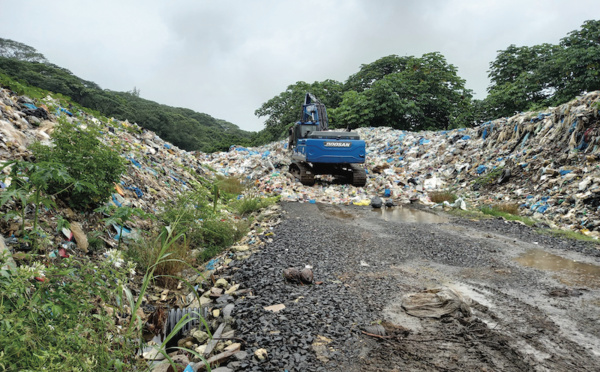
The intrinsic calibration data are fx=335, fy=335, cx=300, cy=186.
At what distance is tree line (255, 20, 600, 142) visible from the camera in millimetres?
16812

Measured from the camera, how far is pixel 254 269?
3.49 meters

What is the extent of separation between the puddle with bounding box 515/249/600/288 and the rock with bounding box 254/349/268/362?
333 cm

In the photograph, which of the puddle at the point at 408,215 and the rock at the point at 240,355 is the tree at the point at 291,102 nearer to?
the puddle at the point at 408,215

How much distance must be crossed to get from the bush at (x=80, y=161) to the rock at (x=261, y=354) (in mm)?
2226

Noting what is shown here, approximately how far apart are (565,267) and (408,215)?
3.86 m

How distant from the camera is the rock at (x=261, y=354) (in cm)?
197

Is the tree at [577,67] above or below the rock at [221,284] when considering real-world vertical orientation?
above

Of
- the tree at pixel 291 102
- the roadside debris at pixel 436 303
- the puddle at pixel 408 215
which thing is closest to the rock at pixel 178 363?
the roadside debris at pixel 436 303

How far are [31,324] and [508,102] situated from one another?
22.3 meters

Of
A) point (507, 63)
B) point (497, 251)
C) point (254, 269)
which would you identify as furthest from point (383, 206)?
point (507, 63)

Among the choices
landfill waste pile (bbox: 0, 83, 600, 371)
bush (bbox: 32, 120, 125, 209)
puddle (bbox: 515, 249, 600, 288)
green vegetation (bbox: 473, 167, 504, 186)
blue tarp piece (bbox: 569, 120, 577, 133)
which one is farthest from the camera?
green vegetation (bbox: 473, 167, 504, 186)

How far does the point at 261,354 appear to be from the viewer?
1.99 m

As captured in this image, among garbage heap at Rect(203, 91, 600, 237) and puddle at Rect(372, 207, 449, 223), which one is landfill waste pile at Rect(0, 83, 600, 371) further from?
puddle at Rect(372, 207, 449, 223)

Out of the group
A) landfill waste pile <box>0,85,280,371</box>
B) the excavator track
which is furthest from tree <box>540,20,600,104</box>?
landfill waste pile <box>0,85,280,371</box>
